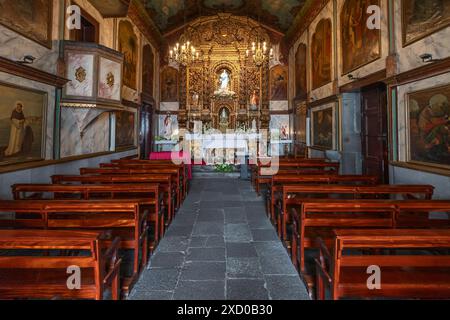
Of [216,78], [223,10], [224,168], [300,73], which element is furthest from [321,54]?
[223,10]

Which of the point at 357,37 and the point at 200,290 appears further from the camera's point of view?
the point at 357,37

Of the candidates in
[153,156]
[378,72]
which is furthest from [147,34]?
[378,72]

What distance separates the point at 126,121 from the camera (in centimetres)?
1034

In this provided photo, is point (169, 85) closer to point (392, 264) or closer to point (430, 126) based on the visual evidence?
point (430, 126)

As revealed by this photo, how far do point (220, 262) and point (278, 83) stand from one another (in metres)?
13.0

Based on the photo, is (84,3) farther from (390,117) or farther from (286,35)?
(286,35)

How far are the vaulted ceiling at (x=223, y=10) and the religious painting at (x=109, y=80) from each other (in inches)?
237

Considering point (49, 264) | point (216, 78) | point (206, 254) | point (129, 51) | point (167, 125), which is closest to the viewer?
point (49, 264)

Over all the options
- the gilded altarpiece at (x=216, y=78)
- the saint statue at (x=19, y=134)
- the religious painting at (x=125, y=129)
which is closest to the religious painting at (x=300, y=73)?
the gilded altarpiece at (x=216, y=78)

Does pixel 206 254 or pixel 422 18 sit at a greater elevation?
pixel 422 18

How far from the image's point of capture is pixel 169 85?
49.6 feet

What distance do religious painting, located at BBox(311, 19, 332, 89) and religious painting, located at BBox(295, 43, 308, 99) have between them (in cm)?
105

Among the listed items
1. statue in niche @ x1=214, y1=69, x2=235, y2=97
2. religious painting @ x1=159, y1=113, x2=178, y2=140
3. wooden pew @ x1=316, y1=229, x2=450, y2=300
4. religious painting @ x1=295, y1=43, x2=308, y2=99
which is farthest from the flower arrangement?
wooden pew @ x1=316, y1=229, x2=450, y2=300

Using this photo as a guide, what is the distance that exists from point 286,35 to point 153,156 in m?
9.42
